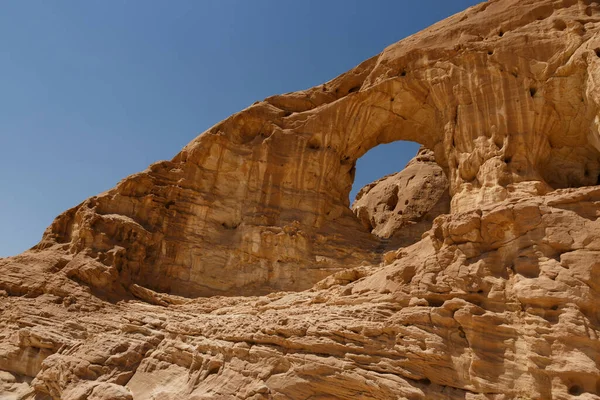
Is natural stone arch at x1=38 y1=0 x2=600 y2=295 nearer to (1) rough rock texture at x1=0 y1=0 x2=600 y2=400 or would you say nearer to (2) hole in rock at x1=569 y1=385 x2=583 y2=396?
(1) rough rock texture at x1=0 y1=0 x2=600 y2=400

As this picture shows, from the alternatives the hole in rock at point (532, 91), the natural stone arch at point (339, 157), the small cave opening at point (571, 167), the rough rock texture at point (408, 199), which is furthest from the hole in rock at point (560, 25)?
the rough rock texture at point (408, 199)

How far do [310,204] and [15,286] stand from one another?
11796 mm

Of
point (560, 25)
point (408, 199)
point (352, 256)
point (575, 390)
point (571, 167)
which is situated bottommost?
point (575, 390)

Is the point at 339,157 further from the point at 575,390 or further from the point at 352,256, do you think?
the point at 575,390

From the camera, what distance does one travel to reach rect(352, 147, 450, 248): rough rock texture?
26.7 metres

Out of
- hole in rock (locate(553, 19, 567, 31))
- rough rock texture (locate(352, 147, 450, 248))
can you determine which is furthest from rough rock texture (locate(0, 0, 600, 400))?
rough rock texture (locate(352, 147, 450, 248))

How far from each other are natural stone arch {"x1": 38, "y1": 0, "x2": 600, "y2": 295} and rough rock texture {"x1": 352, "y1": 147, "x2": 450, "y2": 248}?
17.7ft

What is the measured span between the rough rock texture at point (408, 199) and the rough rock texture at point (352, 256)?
5598 mm

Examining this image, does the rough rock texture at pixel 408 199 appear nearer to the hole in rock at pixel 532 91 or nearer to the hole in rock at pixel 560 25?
the hole in rock at pixel 532 91

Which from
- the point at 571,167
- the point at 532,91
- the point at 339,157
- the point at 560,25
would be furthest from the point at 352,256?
the point at 560,25

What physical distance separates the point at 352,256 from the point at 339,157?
5.13 metres

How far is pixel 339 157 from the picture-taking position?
22.1 m

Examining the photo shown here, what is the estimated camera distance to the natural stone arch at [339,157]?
55.8 feet

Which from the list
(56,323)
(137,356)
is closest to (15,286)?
(56,323)
